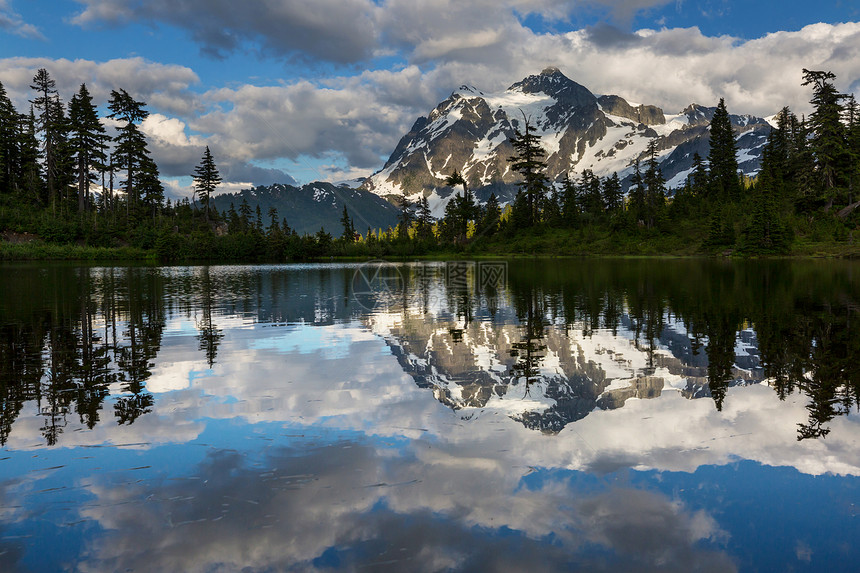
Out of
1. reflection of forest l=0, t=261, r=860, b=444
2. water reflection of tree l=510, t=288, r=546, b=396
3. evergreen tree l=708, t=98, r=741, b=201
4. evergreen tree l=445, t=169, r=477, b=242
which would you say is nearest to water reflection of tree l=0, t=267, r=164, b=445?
reflection of forest l=0, t=261, r=860, b=444

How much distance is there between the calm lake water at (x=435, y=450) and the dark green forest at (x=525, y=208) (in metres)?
77.4

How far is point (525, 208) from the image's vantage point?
117 m

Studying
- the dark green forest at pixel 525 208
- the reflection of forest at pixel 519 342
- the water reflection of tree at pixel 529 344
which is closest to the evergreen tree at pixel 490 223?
the dark green forest at pixel 525 208

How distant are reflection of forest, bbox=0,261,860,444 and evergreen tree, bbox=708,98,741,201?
76797mm

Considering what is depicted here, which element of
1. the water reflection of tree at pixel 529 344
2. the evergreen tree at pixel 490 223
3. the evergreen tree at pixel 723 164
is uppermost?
the evergreen tree at pixel 723 164

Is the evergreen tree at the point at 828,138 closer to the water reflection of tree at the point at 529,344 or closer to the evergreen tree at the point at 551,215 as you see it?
the evergreen tree at the point at 551,215

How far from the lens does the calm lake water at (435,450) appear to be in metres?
6.16

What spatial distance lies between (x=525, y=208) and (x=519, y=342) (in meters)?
102

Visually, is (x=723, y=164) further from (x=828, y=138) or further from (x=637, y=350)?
(x=637, y=350)

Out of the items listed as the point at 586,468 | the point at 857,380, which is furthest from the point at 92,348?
the point at 857,380

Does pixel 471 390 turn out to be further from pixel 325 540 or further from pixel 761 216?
pixel 761 216

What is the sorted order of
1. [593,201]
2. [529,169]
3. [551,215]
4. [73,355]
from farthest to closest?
[593,201] < [551,215] < [529,169] < [73,355]

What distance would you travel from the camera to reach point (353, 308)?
96.9ft

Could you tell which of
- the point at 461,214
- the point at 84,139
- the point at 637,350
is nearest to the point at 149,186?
the point at 84,139
